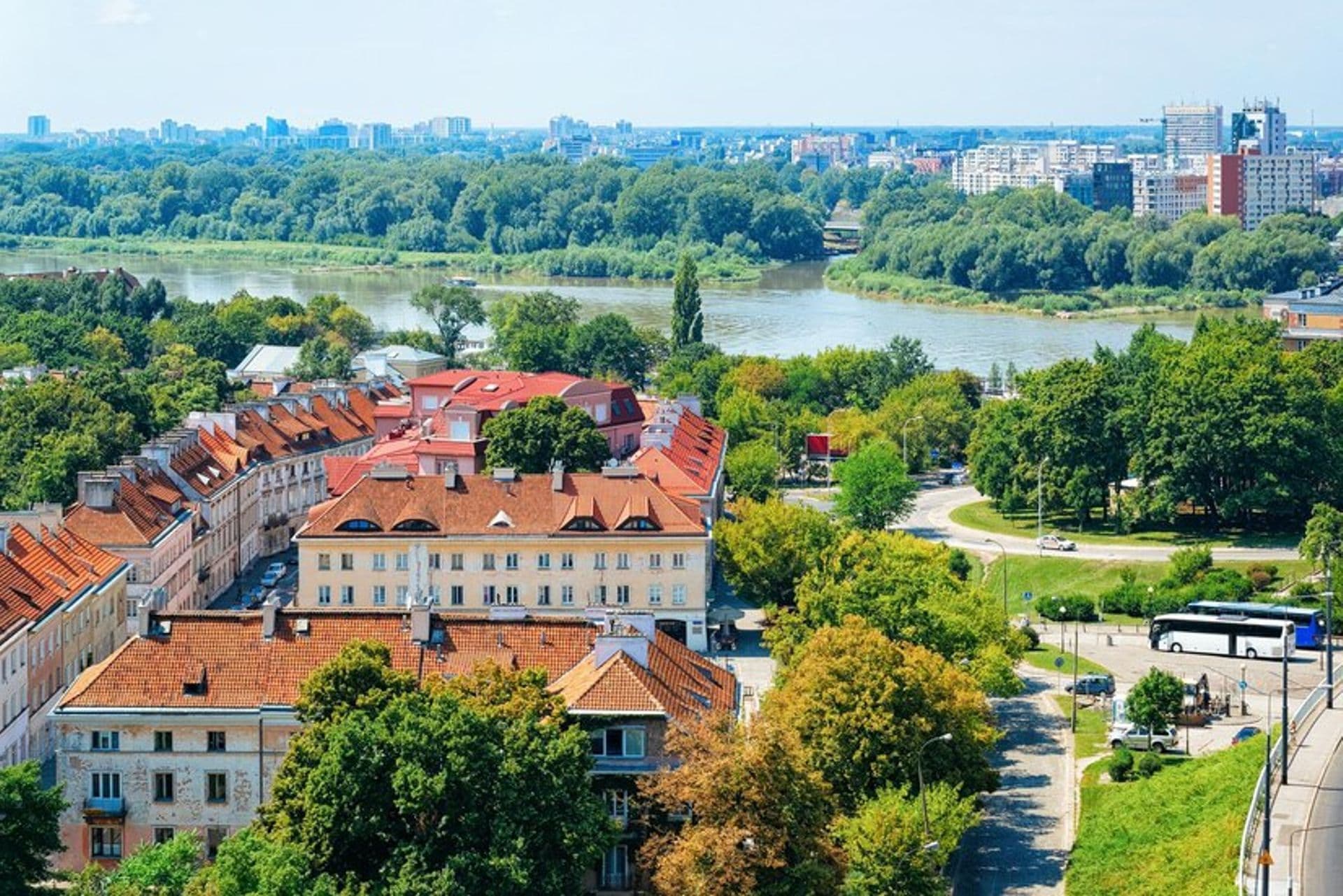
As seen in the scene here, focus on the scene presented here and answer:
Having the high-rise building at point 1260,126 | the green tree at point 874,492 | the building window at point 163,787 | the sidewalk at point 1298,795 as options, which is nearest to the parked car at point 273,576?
the green tree at point 874,492

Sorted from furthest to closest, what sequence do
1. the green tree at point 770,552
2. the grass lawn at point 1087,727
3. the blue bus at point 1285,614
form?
1. the green tree at point 770,552
2. the blue bus at point 1285,614
3. the grass lawn at point 1087,727

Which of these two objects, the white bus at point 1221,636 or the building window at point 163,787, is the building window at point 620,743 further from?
the white bus at point 1221,636

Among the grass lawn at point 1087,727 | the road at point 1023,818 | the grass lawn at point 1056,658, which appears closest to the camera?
the road at point 1023,818

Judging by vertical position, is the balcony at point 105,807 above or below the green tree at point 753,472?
below

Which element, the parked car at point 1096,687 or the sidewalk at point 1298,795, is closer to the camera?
the sidewalk at point 1298,795

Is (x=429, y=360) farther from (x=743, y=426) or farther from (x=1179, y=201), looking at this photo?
(x=1179, y=201)

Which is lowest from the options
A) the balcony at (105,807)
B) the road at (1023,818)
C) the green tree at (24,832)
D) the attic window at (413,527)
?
the road at (1023,818)
